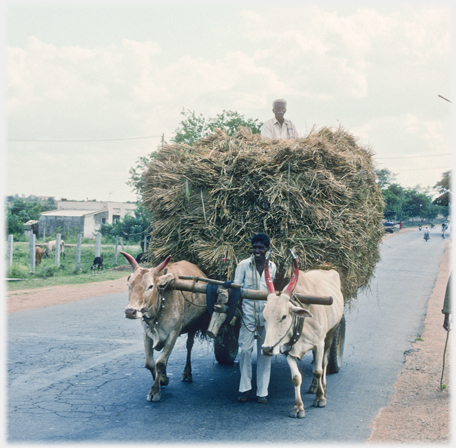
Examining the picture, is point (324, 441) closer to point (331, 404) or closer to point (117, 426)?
point (331, 404)

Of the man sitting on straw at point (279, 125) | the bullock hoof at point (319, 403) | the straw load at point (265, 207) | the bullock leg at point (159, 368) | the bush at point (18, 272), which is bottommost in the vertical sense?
the bush at point (18, 272)

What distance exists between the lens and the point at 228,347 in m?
6.97

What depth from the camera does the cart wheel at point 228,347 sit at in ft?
19.8

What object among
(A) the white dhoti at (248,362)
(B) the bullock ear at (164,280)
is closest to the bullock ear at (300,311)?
(A) the white dhoti at (248,362)

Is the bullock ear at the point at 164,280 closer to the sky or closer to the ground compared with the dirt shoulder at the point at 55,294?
closer to the sky

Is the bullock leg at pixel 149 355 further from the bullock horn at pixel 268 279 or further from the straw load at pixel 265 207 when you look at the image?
the bullock horn at pixel 268 279

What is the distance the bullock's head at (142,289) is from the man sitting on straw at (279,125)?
160 inches

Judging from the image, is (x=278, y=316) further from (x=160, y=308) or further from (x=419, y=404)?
(x=419, y=404)

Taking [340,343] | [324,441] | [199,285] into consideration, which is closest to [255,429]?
[324,441]

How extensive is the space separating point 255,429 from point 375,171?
4.80m

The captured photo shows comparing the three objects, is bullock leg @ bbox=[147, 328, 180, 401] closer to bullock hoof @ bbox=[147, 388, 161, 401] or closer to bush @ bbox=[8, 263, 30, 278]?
bullock hoof @ bbox=[147, 388, 161, 401]

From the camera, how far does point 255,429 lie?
4.72 meters

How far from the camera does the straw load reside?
587 centimetres

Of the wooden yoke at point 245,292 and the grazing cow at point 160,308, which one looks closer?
the wooden yoke at point 245,292
